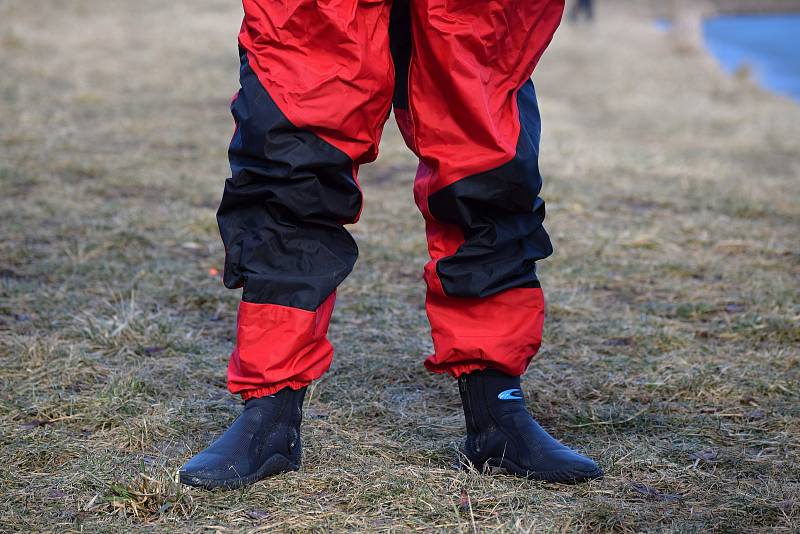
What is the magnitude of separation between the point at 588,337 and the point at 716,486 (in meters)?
1.00

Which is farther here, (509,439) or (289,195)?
(509,439)

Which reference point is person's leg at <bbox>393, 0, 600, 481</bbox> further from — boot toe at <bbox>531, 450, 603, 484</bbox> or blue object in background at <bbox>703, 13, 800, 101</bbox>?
blue object in background at <bbox>703, 13, 800, 101</bbox>

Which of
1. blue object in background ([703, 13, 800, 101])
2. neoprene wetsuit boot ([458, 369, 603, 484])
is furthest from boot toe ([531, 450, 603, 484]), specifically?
blue object in background ([703, 13, 800, 101])

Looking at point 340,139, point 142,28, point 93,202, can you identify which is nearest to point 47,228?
point 93,202

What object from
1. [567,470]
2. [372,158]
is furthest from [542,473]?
[372,158]

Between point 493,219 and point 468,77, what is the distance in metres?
0.28

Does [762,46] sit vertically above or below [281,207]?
above

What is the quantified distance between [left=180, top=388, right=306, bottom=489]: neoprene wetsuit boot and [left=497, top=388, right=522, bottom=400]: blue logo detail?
0.40 metres

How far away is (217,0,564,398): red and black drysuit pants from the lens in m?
1.76

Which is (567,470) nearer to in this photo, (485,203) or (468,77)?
(485,203)

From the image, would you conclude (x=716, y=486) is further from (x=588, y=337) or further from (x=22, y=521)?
(x=22, y=521)

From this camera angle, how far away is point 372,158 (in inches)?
75.5

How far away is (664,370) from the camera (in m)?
2.63

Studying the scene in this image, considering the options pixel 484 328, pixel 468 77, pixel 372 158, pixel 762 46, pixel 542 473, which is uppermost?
pixel 762 46
